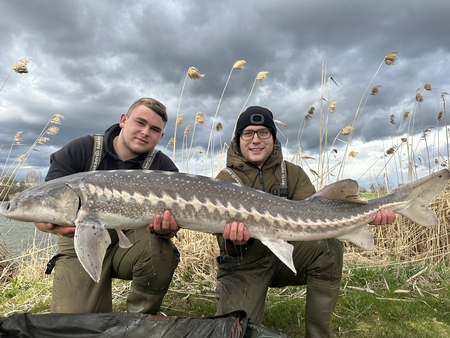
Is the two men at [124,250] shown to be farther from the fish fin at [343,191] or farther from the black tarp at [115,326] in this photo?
the fish fin at [343,191]

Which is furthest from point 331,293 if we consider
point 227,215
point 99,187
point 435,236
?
point 435,236

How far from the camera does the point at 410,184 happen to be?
2.38 metres

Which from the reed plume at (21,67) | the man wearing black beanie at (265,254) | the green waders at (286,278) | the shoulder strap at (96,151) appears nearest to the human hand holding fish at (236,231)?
the man wearing black beanie at (265,254)

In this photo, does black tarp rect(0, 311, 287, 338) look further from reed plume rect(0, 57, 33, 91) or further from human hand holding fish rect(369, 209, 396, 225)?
reed plume rect(0, 57, 33, 91)

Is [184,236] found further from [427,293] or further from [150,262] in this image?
[427,293]

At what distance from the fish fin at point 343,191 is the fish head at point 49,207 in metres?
1.92

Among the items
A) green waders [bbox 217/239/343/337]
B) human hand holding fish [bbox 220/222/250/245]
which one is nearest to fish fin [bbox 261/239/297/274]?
human hand holding fish [bbox 220/222/250/245]

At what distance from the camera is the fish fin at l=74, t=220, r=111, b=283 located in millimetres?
1939

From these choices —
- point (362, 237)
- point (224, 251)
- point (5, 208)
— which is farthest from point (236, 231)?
point (5, 208)

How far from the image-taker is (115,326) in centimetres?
187

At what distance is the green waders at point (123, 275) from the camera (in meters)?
2.39

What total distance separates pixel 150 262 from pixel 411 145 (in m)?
5.24

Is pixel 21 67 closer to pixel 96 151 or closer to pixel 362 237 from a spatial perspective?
pixel 96 151

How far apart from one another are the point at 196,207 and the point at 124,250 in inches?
34.2
